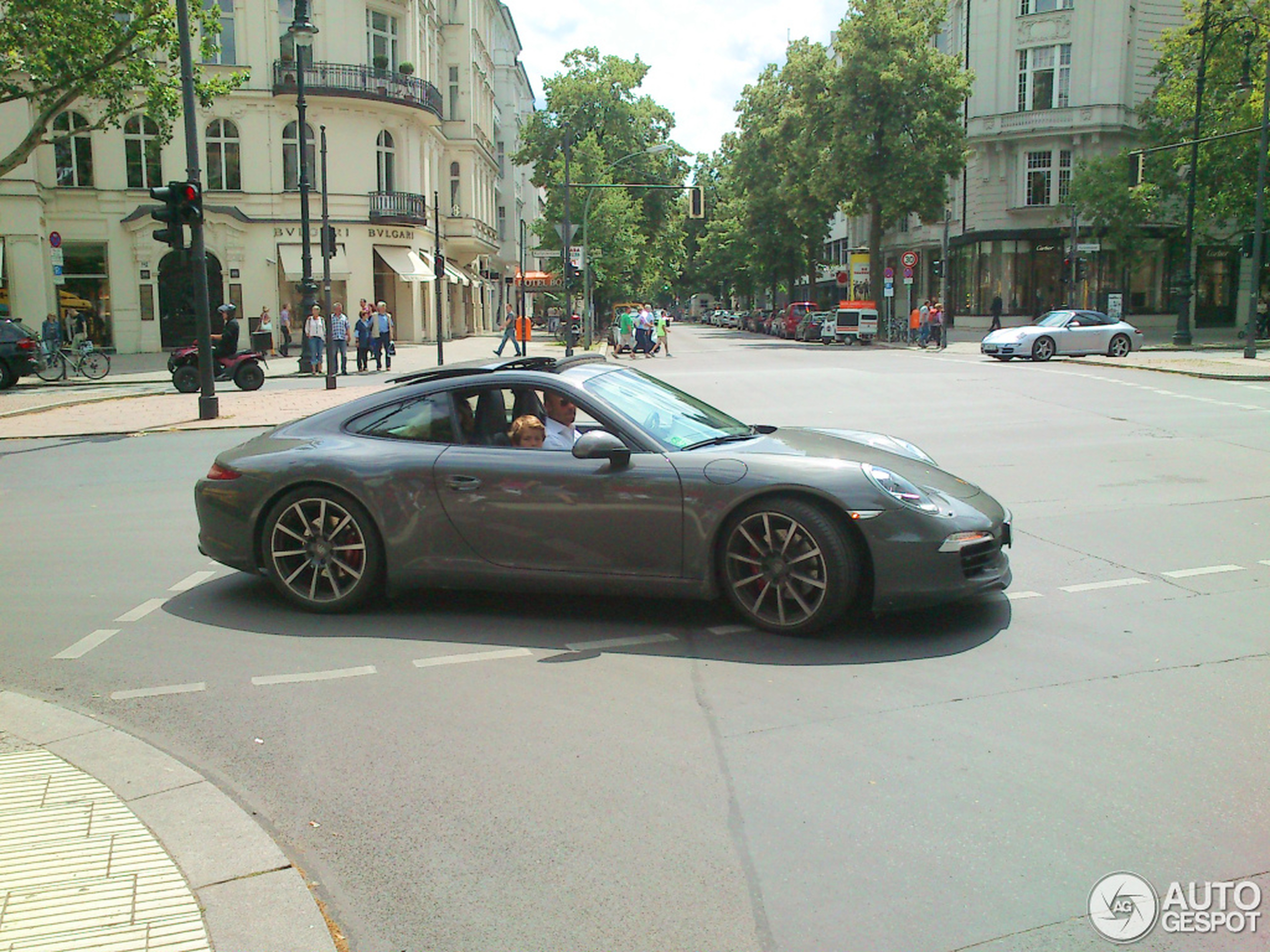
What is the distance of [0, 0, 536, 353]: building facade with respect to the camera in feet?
133

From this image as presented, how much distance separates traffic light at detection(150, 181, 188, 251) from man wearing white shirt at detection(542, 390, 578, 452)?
1237 cm

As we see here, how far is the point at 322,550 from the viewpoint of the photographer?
20.9 feet

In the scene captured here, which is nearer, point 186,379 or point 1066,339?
point 186,379

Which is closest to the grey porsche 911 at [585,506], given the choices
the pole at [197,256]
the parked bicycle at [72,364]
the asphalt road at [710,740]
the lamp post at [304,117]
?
the asphalt road at [710,740]

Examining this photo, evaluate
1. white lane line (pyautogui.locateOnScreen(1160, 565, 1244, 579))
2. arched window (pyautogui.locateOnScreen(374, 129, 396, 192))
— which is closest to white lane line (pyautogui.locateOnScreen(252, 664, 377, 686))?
white lane line (pyautogui.locateOnScreen(1160, 565, 1244, 579))

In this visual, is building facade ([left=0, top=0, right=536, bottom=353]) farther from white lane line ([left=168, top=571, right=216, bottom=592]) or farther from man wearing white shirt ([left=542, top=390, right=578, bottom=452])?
man wearing white shirt ([left=542, top=390, right=578, bottom=452])

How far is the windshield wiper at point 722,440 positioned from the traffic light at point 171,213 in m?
12.8

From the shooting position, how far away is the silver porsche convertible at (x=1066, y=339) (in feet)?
100

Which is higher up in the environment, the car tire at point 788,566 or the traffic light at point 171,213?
the traffic light at point 171,213

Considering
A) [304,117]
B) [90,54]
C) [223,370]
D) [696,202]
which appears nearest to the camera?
[223,370]

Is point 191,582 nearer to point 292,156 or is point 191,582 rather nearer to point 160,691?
point 160,691

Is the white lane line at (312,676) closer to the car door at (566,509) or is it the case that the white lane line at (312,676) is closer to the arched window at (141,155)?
the car door at (566,509)

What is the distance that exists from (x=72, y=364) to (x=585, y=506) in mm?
26249

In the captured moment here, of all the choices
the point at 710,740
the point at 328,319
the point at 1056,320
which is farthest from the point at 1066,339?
the point at 710,740
